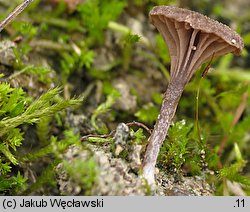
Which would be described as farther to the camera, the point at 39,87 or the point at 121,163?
the point at 39,87

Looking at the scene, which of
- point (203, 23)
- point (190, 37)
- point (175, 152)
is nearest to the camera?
point (203, 23)

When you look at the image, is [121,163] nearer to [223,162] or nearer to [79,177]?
[79,177]

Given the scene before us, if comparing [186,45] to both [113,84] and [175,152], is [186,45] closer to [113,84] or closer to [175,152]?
[175,152]

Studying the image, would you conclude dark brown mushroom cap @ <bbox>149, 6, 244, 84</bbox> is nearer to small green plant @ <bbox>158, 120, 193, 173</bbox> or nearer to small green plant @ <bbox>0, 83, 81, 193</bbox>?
small green plant @ <bbox>158, 120, 193, 173</bbox>

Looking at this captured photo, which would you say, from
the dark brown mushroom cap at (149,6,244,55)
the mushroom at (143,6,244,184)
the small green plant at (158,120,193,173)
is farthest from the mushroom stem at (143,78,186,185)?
the dark brown mushroom cap at (149,6,244,55)

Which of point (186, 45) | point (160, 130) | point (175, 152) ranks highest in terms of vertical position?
point (186, 45)

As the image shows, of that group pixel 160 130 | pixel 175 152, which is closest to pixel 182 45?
pixel 160 130

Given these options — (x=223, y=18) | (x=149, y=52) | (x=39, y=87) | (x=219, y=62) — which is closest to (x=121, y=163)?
(x=39, y=87)
